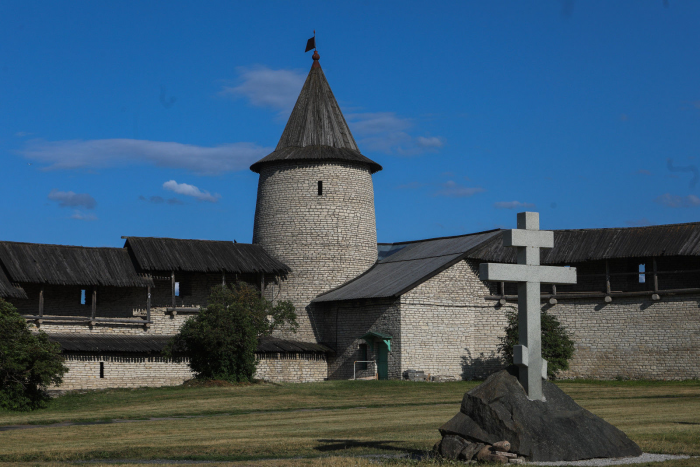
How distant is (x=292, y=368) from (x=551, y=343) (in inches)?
415

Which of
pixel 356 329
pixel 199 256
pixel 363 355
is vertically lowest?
pixel 363 355

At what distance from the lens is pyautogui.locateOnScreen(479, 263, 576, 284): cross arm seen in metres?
14.3

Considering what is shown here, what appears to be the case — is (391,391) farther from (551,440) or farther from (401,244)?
(551,440)

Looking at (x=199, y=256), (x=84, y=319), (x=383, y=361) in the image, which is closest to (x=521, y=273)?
(x=383, y=361)

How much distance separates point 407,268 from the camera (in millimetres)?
39594

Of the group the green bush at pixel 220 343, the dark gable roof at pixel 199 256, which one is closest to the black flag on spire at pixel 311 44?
the dark gable roof at pixel 199 256

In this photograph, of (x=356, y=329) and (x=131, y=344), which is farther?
(x=356, y=329)

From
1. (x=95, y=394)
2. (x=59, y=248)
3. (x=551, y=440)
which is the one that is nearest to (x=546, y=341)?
(x=95, y=394)

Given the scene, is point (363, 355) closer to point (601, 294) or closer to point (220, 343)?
point (220, 343)

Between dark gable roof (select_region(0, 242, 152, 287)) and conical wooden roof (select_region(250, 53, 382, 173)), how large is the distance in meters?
8.03

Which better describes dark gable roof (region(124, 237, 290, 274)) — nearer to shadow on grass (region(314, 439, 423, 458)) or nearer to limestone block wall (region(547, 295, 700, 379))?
limestone block wall (region(547, 295, 700, 379))

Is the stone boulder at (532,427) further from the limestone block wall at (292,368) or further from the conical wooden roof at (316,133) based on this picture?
the conical wooden roof at (316,133)

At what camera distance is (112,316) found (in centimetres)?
3819

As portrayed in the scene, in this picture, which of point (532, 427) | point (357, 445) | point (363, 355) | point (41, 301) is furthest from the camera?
point (363, 355)
